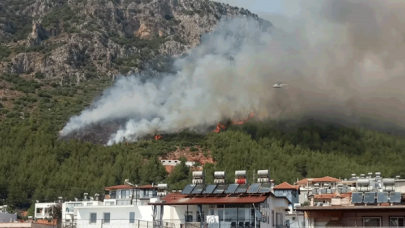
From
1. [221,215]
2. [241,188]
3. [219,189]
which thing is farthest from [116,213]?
[241,188]

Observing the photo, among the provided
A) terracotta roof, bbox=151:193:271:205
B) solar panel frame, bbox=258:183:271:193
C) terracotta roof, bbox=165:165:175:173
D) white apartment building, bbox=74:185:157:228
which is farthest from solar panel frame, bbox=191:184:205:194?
terracotta roof, bbox=165:165:175:173

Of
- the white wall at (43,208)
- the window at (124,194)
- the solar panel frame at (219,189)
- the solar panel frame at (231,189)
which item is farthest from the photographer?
the white wall at (43,208)

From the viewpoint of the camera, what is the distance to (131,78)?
648 ft

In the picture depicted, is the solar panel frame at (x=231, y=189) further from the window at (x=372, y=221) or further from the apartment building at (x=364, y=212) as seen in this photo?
the window at (x=372, y=221)

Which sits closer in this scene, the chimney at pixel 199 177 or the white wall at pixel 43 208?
the chimney at pixel 199 177

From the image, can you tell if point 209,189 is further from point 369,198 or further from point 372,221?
point 372,221

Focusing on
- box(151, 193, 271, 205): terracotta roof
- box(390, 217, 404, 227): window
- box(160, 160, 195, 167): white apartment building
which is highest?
box(160, 160, 195, 167): white apartment building

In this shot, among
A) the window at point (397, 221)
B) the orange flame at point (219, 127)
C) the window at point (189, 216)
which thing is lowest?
the window at point (397, 221)

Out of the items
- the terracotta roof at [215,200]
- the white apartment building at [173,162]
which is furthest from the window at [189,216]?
the white apartment building at [173,162]

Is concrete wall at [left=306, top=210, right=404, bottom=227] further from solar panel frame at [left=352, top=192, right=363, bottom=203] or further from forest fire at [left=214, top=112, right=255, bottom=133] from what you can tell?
forest fire at [left=214, top=112, right=255, bottom=133]

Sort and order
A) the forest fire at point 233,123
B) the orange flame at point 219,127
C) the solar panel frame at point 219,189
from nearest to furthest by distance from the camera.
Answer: the solar panel frame at point 219,189 → the orange flame at point 219,127 → the forest fire at point 233,123

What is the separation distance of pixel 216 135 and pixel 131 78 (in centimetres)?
4105

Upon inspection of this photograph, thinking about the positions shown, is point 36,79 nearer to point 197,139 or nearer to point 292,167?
point 197,139

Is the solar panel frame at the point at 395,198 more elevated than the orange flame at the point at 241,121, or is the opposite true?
the orange flame at the point at 241,121
